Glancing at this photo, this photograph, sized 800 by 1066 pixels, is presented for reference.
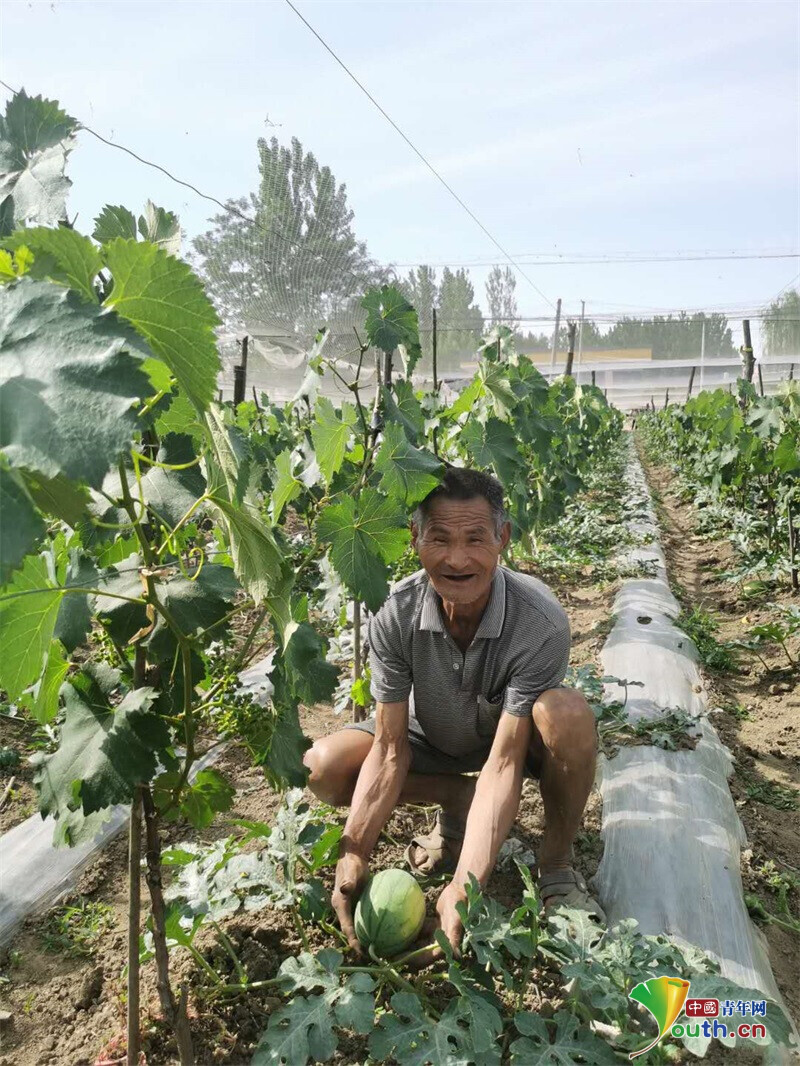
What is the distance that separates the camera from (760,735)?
3.96 meters

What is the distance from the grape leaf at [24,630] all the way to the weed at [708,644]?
12.9 feet

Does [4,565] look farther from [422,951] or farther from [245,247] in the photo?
[245,247]

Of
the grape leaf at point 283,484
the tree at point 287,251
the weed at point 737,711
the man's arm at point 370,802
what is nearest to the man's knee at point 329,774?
the man's arm at point 370,802

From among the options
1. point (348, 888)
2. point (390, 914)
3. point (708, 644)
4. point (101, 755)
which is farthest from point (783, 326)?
point (101, 755)

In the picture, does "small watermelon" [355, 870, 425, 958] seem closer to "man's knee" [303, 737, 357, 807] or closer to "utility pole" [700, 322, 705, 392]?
"man's knee" [303, 737, 357, 807]

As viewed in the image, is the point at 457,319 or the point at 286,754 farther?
the point at 457,319

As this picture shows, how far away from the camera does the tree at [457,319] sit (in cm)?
2673

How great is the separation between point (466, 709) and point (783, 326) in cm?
3243

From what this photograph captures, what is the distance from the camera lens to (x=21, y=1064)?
203cm

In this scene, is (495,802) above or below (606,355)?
below

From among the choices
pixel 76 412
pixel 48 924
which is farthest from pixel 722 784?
pixel 76 412

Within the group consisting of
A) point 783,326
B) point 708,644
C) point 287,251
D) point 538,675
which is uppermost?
point 287,251

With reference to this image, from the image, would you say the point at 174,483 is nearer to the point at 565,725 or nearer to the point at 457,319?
the point at 565,725

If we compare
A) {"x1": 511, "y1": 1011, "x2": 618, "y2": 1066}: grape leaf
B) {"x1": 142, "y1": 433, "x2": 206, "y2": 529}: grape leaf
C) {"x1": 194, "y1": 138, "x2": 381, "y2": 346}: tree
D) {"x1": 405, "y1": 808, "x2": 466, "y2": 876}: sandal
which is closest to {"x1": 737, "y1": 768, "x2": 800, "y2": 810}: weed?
{"x1": 405, "y1": 808, "x2": 466, "y2": 876}: sandal
